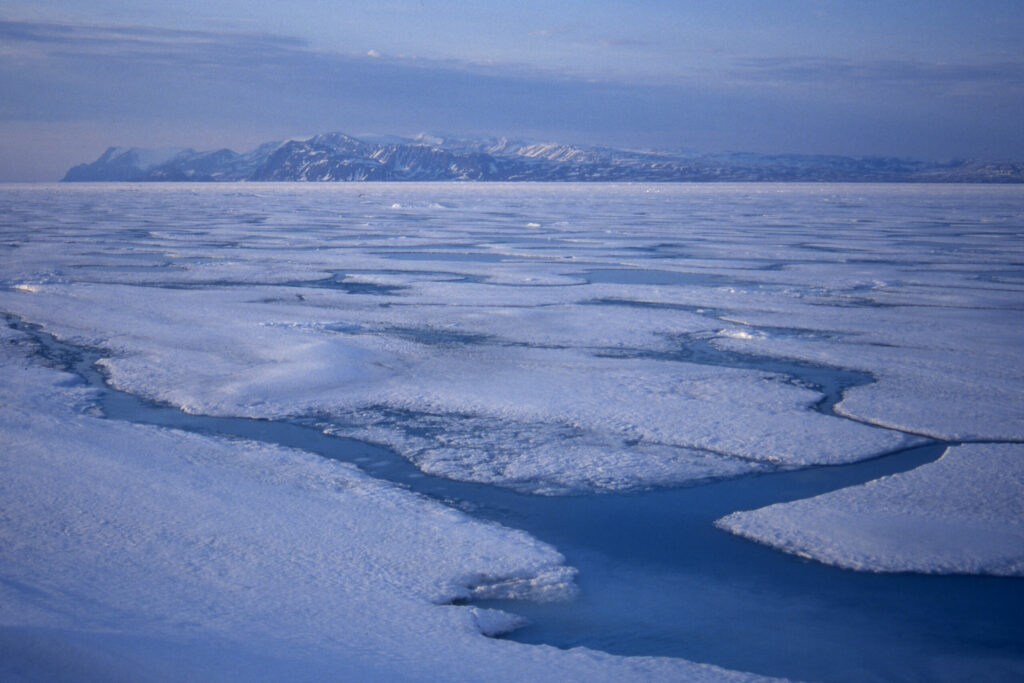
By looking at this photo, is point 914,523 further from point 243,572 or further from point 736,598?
point 243,572

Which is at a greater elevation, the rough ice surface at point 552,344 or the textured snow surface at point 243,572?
the rough ice surface at point 552,344

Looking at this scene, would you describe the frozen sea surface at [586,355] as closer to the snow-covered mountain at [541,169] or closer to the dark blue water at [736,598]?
the dark blue water at [736,598]

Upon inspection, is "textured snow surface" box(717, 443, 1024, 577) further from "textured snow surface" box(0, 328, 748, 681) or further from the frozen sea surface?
"textured snow surface" box(0, 328, 748, 681)

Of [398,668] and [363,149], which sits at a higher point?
→ [363,149]

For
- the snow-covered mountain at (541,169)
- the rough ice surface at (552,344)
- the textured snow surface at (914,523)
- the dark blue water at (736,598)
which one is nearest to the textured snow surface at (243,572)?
the dark blue water at (736,598)

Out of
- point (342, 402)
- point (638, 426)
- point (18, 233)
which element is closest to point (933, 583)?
point (638, 426)

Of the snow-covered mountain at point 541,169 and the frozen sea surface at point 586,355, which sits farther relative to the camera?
the snow-covered mountain at point 541,169

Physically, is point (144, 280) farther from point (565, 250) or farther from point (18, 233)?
point (18, 233)
